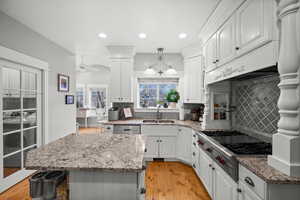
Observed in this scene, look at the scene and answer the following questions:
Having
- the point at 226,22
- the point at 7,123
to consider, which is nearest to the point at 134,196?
the point at 226,22

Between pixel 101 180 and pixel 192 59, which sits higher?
pixel 192 59

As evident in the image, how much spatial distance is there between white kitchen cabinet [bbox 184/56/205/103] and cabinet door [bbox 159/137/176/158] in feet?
3.17

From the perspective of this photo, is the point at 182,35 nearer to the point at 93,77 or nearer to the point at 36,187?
the point at 36,187

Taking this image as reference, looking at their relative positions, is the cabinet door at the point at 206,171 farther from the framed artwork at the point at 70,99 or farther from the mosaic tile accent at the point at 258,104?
the framed artwork at the point at 70,99

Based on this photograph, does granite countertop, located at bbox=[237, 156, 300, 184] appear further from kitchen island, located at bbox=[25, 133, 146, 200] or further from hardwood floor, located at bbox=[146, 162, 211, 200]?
hardwood floor, located at bbox=[146, 162, 211, 200]

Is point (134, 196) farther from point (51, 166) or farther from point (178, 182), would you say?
point (178, 182)

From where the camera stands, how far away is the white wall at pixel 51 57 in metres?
2.34

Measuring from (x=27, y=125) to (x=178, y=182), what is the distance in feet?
9.23

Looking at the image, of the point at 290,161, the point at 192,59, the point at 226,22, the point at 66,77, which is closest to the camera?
the point at 290,161

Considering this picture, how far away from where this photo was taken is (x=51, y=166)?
1.06m

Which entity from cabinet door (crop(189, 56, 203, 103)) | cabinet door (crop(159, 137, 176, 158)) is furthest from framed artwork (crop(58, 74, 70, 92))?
cabinet door (crop(189, 56, 203, 103))

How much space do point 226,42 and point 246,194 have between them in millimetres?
1563

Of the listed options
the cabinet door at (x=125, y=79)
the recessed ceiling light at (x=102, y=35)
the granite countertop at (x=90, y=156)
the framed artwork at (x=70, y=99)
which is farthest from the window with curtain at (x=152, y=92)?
the granite countertop at (x=90, y=156)

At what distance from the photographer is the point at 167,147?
128 inches
